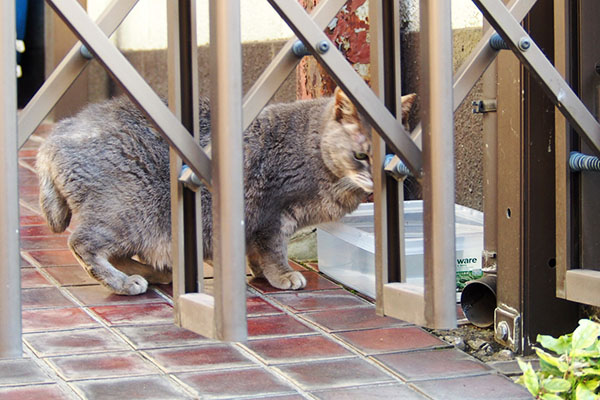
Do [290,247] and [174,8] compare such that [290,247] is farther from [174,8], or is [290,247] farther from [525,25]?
[174,8]

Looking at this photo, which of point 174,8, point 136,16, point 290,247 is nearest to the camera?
point 174,8

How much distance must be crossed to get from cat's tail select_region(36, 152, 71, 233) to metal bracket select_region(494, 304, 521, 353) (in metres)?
1.73

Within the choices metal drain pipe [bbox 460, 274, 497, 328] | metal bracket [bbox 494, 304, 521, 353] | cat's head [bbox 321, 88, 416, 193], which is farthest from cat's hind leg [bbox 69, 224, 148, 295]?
metal bracket [bbox 494, 304, 521, 353]

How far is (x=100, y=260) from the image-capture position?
342 cm

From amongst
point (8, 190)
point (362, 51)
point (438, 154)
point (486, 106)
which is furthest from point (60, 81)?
point (362, 51)

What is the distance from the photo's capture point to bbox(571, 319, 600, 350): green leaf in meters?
2.06

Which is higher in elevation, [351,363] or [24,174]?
[24,174]

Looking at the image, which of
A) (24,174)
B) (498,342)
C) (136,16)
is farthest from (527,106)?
(136,16)

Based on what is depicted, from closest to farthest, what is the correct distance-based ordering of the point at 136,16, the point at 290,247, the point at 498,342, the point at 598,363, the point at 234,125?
the point at 234,125, the point at 598,363, the point at 498,342, the point at 290,247, the point at 136,16

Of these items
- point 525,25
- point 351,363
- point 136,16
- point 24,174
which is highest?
point 136,16

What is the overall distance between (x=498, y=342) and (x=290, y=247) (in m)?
1.56

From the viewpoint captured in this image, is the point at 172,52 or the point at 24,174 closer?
the point at 172,52

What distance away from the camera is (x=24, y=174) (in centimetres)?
557

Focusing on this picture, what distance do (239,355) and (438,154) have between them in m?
1.08
